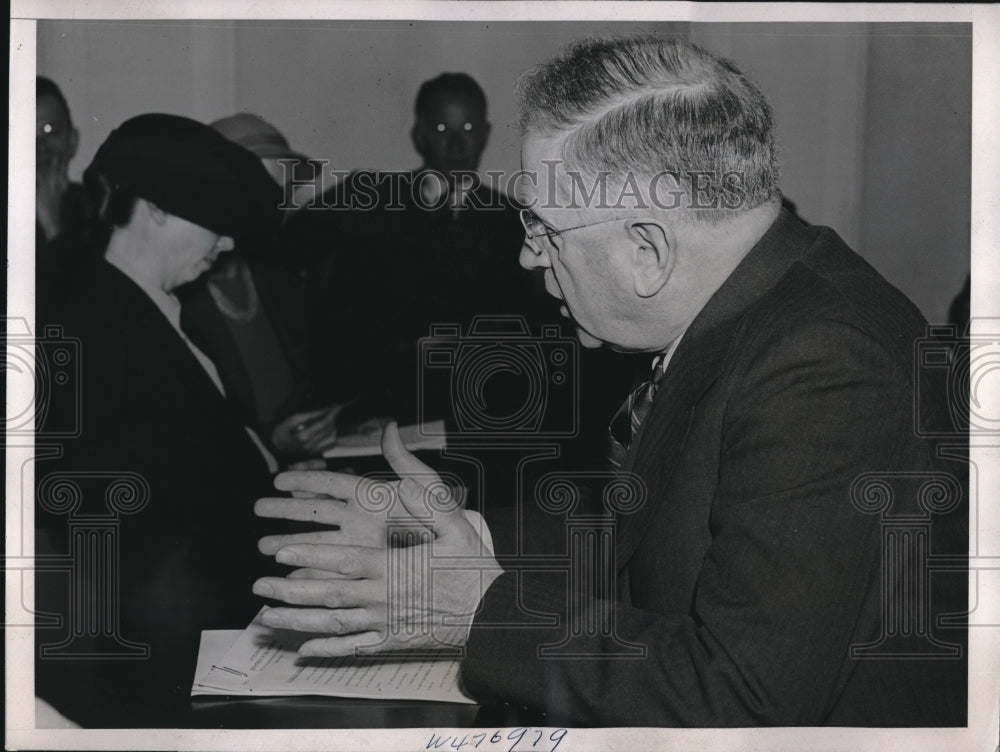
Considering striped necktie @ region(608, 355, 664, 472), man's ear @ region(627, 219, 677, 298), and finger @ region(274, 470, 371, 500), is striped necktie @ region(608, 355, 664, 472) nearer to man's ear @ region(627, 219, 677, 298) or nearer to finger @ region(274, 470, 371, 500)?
man's ear @ region(627, 219, 677, 298)

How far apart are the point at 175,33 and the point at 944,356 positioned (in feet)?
4.41

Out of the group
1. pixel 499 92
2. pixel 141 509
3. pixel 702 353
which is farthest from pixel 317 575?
pixel 499 92

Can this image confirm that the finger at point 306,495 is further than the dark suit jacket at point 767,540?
Yes

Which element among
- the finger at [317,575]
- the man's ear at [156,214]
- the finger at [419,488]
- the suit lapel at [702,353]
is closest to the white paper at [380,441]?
the finger at [419,488]

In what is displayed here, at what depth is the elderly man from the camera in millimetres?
1332

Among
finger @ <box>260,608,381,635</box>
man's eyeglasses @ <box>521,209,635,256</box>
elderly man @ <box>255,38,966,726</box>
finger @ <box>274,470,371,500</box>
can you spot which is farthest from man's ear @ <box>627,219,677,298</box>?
finger @ <box>260,608,381,635</box>

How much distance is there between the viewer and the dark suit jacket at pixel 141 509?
5.28 ft

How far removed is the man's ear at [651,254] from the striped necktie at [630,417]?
13 cm

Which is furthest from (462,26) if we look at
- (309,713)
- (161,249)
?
(309,713)

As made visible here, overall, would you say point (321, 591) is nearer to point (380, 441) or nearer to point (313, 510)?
→ point (313, 510)

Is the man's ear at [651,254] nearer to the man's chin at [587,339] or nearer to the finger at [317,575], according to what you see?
the man's chin at [587,339]

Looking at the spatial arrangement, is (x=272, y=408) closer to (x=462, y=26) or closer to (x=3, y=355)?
(x=3, y=355)

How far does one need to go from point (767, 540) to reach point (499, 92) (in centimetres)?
81

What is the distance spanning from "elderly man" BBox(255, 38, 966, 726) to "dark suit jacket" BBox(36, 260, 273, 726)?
0.45 feet
